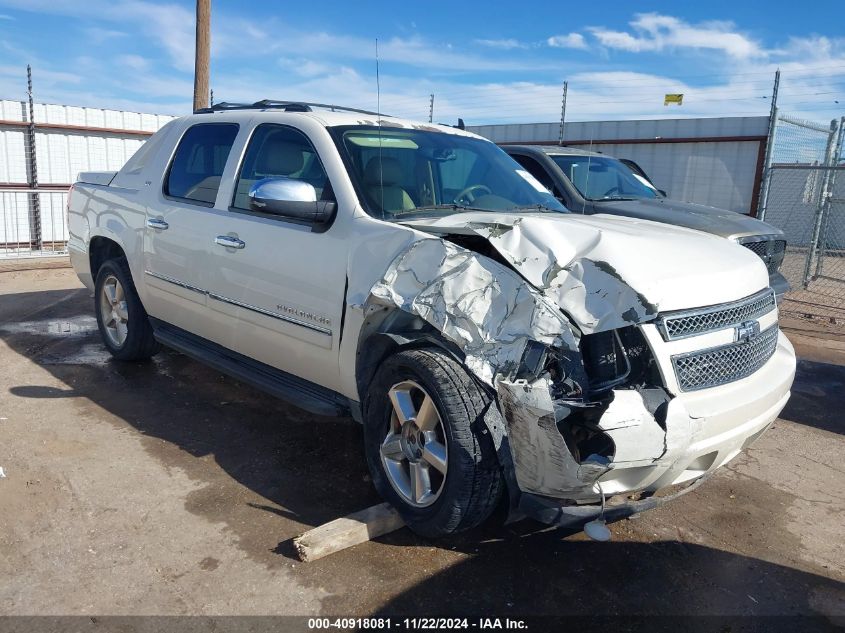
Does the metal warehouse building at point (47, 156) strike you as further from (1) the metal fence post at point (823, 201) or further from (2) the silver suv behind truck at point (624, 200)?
(1) the metal fence post at point (823, 201)

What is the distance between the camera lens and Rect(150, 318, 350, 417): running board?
375 cm

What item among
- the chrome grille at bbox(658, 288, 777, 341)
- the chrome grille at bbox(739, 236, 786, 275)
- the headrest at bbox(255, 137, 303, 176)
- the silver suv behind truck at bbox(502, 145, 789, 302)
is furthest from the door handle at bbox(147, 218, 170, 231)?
the chrome grille at bbox(739, 236, 786, 275)

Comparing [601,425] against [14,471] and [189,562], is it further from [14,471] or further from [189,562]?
[14,471]

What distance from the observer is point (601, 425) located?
2572mm

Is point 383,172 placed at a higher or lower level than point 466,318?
higher

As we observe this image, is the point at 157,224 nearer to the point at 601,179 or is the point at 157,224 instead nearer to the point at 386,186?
the point at 386,186

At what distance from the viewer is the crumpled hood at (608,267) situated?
271 centimetres

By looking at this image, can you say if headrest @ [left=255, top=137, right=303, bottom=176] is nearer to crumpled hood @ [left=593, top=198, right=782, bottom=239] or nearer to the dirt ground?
the dirt ground

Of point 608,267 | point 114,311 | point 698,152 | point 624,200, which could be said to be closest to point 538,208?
point 608,267

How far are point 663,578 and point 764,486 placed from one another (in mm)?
1392

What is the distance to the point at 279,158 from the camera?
4.16m

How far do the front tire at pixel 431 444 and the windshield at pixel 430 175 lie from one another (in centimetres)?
90

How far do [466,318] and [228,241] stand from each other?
192 centimetres

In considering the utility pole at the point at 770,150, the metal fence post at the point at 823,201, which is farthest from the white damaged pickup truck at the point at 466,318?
the metal fence post at the point at 823,201
